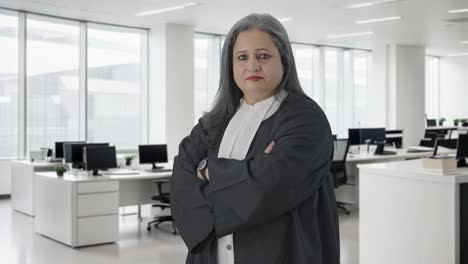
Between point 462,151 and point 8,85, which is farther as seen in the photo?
point 8,85

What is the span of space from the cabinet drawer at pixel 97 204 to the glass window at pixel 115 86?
539 centimetres

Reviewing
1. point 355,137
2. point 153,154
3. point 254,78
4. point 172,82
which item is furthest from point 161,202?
point 254,78

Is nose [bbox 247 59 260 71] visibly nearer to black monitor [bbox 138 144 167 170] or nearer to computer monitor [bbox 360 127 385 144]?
black monitor [bbox 138 144 167 170]

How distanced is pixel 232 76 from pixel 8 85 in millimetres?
9633

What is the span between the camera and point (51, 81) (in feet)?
35.9

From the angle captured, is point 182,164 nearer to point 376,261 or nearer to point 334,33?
point 376,261

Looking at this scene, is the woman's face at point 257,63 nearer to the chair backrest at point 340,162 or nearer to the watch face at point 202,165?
the watch face at point 202,165

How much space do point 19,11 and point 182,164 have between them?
385 inches

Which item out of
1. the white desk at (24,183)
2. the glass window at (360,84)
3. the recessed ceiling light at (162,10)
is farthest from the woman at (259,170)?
the glass window at (360,84)

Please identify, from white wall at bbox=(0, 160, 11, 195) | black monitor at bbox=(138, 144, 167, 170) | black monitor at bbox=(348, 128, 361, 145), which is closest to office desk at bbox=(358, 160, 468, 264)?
black monitor at bbox=(138, 144, 167, 170)

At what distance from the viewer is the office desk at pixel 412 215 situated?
144 inches

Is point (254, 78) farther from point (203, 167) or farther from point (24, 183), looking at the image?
point (24, 183)

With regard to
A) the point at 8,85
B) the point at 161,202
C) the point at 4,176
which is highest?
the point at 8,85

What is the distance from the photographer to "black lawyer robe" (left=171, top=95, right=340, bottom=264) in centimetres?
149
